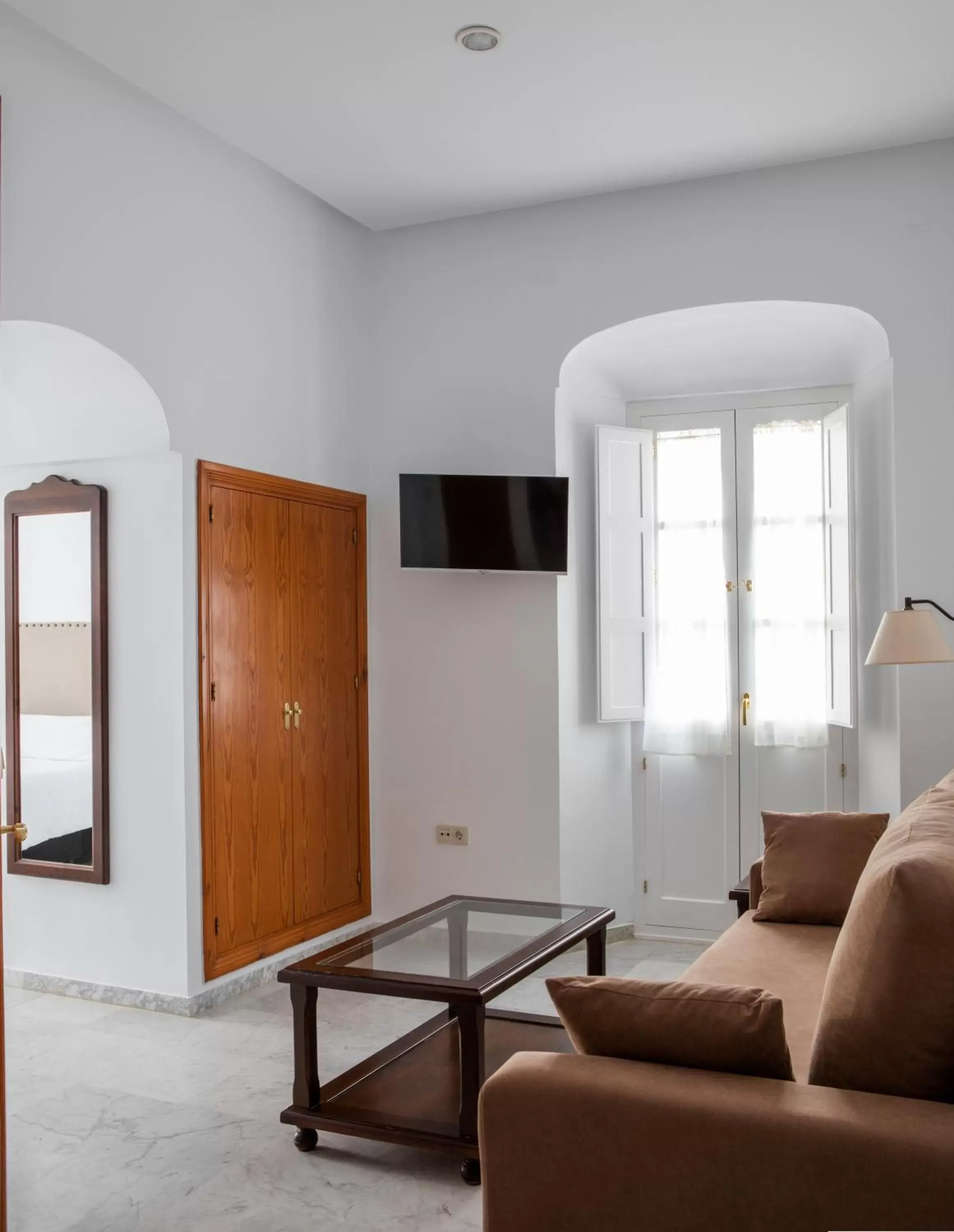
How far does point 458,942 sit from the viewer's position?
324cm

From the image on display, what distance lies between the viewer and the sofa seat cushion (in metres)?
2.64

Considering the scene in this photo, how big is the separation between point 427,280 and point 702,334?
1.34 metres

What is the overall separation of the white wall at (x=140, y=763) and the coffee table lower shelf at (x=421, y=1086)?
1.16 m

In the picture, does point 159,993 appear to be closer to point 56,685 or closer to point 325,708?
point 56,685

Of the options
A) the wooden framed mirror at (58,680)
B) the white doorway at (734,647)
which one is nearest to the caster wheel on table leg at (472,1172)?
the wooden framed mirror at (58,680)

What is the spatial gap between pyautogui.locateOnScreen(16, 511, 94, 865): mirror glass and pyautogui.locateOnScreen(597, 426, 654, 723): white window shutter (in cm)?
228

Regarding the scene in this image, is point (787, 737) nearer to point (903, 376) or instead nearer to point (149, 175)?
point (903, 376)

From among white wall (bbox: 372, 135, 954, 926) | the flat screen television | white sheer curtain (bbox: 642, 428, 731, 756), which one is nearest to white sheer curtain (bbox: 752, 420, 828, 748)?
white sheer curtain (bbox: 642, 428, 731, 756)

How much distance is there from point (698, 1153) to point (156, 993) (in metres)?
3.00

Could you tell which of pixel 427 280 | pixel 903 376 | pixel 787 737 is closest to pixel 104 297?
pixel 427 280

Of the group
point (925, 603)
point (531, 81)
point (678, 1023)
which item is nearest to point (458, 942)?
point (678, 1023)

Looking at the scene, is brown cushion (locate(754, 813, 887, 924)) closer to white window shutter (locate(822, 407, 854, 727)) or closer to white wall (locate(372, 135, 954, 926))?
white wall (locate(372, 135, 954, 926))

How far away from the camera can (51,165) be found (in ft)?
11.9

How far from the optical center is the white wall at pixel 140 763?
415cm
